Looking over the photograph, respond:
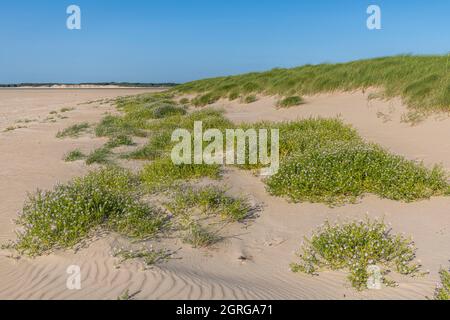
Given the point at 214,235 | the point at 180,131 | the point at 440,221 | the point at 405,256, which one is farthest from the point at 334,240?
the point at 180,131

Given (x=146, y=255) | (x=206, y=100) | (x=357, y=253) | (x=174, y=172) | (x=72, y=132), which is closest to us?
(x=357, y=253)

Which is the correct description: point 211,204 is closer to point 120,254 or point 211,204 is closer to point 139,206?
point 139,206

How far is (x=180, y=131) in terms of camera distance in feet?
42.1

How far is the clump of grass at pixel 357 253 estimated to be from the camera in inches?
170

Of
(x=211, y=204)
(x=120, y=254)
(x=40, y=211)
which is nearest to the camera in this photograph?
(x=120, y=254)

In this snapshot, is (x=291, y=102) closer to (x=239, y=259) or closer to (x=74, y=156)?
(x=74, y=156)

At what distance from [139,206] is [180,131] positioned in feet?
24.1

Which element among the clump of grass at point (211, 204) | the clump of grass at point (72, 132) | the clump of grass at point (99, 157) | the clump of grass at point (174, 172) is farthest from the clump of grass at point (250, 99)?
the clump of grass at point (211, 204)

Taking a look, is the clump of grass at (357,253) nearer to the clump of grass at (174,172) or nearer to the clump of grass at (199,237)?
the clump of grass at (199,237)

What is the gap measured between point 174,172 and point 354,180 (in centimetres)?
334

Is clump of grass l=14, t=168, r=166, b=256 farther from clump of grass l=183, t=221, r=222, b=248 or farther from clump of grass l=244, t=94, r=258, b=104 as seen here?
clump of grass l=244, t=94, r=258, b=104

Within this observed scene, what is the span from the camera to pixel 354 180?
667cm

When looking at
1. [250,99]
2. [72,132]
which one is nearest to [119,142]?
[72,132]

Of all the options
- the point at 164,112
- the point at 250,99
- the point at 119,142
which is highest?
the point at 250,99
